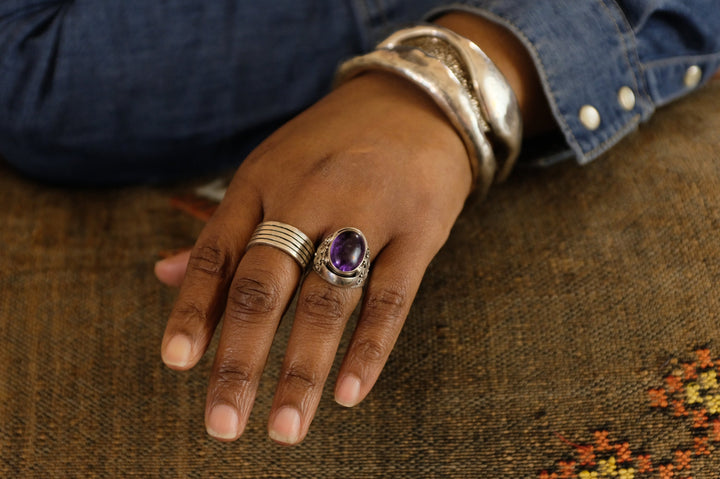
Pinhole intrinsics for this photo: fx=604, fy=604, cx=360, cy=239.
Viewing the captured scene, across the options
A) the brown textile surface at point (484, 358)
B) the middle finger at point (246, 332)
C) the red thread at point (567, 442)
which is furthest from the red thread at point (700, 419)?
the middle finger at point (246, 332)

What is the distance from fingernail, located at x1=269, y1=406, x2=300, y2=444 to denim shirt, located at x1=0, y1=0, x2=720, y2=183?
1.46 feet

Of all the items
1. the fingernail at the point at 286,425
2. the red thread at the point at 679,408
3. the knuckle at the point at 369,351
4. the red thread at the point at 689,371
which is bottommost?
the red thread at the point at 679,408

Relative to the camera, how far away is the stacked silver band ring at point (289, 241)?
0.52 metres

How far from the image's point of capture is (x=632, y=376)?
1.86 ft

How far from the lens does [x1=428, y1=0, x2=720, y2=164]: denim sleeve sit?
2.23 ft

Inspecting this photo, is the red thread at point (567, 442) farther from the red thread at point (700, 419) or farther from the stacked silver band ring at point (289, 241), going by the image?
the stacked silver band ring at point (289, 241)

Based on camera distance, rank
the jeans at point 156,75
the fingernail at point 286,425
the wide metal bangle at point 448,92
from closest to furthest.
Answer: the fingernail at point 286,425
the wide metal bangle at point 448,92
the jeans at point 156,75

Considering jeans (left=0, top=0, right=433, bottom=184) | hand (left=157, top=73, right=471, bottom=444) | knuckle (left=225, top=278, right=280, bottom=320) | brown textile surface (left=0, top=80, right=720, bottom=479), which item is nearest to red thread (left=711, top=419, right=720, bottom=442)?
brown textile surface (left=0, top=80, right=720, bottom=479)

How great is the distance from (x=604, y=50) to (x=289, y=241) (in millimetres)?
450

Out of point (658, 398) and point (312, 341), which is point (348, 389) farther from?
point (658, 398)

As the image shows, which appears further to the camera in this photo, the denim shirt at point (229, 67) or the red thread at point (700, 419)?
the denim shirt at point (229, 67)

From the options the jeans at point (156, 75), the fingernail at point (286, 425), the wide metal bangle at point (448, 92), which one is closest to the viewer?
the fingernail at point (286, 425)

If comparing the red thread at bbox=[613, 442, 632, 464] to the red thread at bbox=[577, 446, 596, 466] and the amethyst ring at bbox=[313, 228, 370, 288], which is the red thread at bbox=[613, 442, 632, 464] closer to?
the red thread at bbox=[577, 446, 596, 466]

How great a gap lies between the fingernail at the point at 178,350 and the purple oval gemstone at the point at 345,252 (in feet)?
0.46
